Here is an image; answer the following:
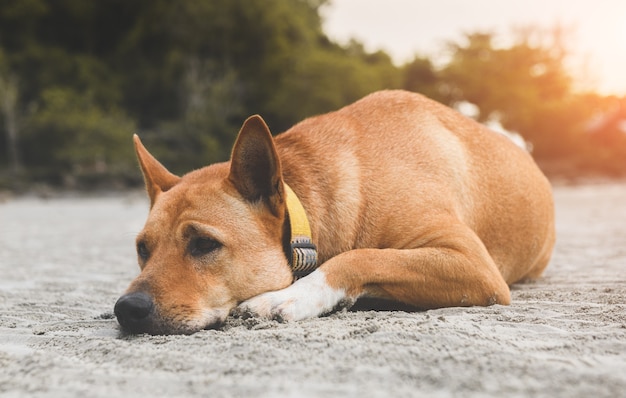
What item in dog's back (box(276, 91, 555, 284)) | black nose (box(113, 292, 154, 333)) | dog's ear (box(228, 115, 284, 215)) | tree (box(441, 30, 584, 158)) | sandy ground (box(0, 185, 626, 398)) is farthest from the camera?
tree (box(441, 30, 584, 158))

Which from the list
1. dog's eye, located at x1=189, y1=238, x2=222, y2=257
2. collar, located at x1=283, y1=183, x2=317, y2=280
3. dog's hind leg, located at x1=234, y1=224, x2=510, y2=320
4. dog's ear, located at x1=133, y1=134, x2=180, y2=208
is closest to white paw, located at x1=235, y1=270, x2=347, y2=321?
dog's hind leg, located at x1=234, y1=224, x2=510, y2=320

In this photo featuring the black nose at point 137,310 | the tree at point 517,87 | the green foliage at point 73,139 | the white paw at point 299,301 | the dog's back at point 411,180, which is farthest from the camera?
the tree at point 517,87

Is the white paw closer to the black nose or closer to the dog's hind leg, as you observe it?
the dog's hind leg

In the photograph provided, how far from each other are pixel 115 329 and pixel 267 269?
853 millimetres

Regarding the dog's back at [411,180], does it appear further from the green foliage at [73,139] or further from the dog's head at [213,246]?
the green foliage at [73,139]

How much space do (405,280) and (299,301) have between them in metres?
0.63

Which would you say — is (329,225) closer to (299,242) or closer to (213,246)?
(299,242)

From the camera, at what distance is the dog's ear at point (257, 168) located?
10.8 ft

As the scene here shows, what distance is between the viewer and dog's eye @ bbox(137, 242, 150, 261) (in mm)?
3464

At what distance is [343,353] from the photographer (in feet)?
8.18

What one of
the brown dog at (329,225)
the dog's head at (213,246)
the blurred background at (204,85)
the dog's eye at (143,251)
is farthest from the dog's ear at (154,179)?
the blurred background at (204,85)

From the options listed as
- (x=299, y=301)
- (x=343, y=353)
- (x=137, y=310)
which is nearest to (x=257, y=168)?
(x=299, y=301)

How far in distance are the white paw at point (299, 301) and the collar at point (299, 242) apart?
11 cm

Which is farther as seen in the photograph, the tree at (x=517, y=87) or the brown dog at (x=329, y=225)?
the tree at (x=517, y=87)
